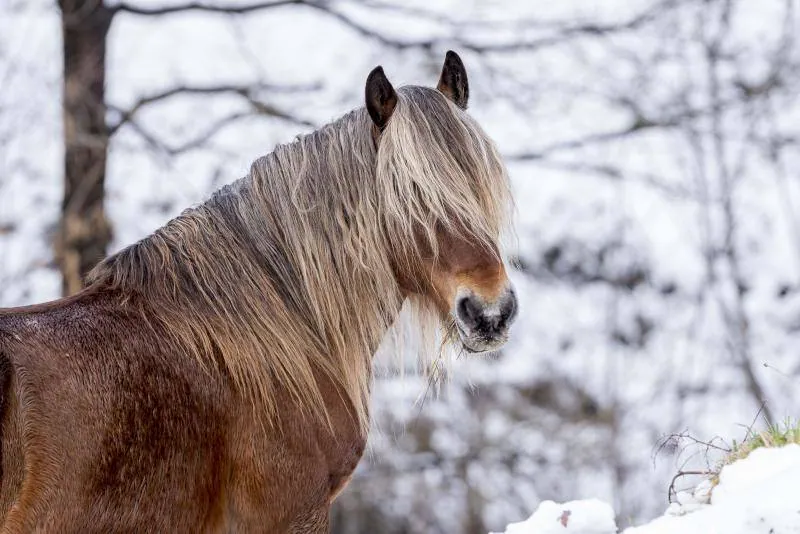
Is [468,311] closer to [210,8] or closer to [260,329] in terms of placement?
[260,329]

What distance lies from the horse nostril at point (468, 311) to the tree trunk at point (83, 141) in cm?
695

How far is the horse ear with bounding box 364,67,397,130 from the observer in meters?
3.88

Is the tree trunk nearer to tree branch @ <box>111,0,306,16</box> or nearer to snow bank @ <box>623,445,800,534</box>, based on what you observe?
tree branch @ <box>111,0,306,16</box>

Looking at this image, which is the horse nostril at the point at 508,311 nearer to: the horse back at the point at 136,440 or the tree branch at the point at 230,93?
the horse back at the point at 136,440

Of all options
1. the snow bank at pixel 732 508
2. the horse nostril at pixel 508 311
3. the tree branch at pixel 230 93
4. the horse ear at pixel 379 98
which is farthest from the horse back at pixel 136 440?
the tree branch at pixel 230 93

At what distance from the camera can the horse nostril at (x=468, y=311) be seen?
3594 mm

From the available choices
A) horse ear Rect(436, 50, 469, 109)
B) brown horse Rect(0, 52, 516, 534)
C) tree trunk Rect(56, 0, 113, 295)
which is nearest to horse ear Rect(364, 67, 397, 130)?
brown horse Rect(0, 52, 516, 534)

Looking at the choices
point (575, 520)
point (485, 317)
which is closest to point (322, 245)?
point (485, 317)

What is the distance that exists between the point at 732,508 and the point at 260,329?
6.21 ft

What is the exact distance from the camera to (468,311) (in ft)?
11.9

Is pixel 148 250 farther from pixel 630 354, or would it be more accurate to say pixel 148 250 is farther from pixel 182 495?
pixel 630 354

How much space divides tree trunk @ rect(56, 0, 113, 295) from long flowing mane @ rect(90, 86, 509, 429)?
625 centimetres

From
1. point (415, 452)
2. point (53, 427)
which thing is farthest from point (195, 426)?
point (415, 452)

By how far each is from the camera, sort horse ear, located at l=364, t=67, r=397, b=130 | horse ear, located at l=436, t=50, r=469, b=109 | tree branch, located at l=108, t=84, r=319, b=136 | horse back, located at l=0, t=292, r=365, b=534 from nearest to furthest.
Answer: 1. horse back, located at l=0, t=292, r=365, b=534
2. horse ear, located at l=364, t=67, r=397, b=130
3. horse ear, located at l=436, t=50, r=469, b=109
4. tree branch, located at l=108, t=84, r=319, b=136
